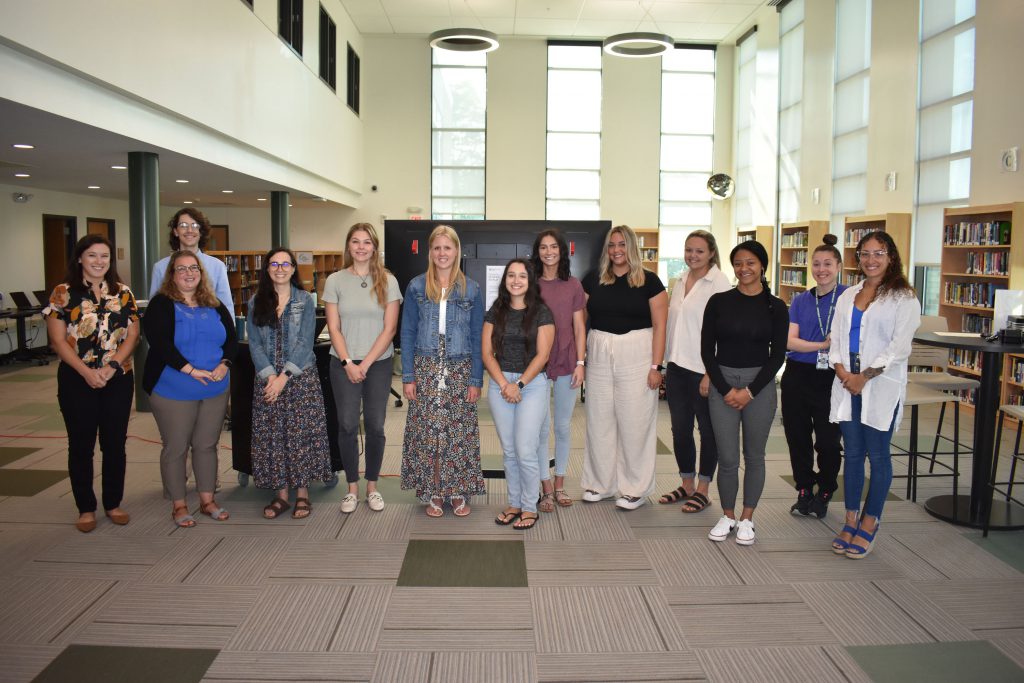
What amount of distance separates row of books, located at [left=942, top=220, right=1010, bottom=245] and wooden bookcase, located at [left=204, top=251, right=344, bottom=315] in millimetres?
7682

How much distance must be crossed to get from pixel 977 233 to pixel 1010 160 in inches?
28.0

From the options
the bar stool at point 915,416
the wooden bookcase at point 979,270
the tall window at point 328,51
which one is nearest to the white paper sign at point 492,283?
the bar stool at point 915,416

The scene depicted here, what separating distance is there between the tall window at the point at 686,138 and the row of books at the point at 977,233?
7.90 meters

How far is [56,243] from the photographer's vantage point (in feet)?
41.3

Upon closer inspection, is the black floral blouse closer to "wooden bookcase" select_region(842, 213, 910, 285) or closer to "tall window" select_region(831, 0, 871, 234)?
"wooden bookcase" select_region(842, 213, 910, 285)

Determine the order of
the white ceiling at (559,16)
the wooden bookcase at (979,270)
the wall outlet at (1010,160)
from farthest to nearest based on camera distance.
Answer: the white ceiling at (559,16), the wall outlet at (1010,160), the wooden bookcase at (979,270)

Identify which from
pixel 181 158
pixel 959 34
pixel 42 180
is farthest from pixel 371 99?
pixel 959 34

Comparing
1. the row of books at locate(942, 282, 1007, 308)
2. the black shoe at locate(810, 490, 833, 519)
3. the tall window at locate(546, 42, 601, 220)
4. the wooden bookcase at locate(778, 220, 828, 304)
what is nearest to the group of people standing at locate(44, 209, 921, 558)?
the black shoe at locate(810, 490, 833, 519)

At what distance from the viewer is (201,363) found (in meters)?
3.68

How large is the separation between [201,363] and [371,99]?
12.6 meters

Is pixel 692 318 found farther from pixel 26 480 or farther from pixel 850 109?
pixel 850 109

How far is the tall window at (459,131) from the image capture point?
1509 cm

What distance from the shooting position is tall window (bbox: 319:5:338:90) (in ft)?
38.6

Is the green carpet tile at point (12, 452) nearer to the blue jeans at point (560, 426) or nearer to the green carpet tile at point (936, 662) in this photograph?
the blue jeans at point (560, 426)
